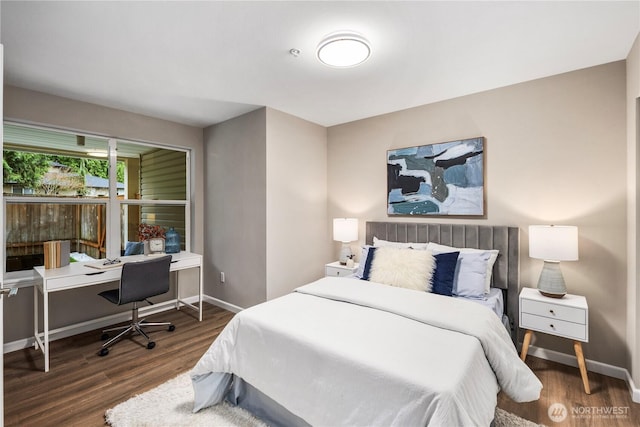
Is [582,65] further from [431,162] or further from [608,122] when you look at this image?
[431,162]

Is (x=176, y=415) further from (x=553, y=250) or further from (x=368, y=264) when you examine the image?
(x=553, y=250)

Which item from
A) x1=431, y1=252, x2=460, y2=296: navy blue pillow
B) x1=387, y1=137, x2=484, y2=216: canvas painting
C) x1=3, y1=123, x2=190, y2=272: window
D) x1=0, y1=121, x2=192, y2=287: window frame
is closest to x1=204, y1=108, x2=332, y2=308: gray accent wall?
x1=0, y1=121, x2=192, y2=287: window frame

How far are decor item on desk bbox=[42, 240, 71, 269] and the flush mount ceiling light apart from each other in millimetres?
2995

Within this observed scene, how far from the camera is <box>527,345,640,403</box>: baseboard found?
2135 millimetres

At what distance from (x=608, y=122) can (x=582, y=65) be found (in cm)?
49

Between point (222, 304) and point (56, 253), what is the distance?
1.82 meters

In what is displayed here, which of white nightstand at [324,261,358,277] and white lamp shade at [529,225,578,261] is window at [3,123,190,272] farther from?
white lamp shade at [529,225,578,261]

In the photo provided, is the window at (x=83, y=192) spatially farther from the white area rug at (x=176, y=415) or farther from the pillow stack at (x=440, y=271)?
the pillow stack at (x=440, y=271)

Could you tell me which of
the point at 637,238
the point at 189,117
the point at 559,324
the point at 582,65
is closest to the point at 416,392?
the point at 559,324

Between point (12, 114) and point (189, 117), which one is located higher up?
point (189, 117)

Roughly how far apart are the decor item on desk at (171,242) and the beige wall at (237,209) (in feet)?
1.40

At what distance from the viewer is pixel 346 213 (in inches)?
159

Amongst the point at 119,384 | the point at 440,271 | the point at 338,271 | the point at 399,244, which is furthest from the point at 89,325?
the point at 440,271

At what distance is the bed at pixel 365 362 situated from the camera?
1337 millimetres
